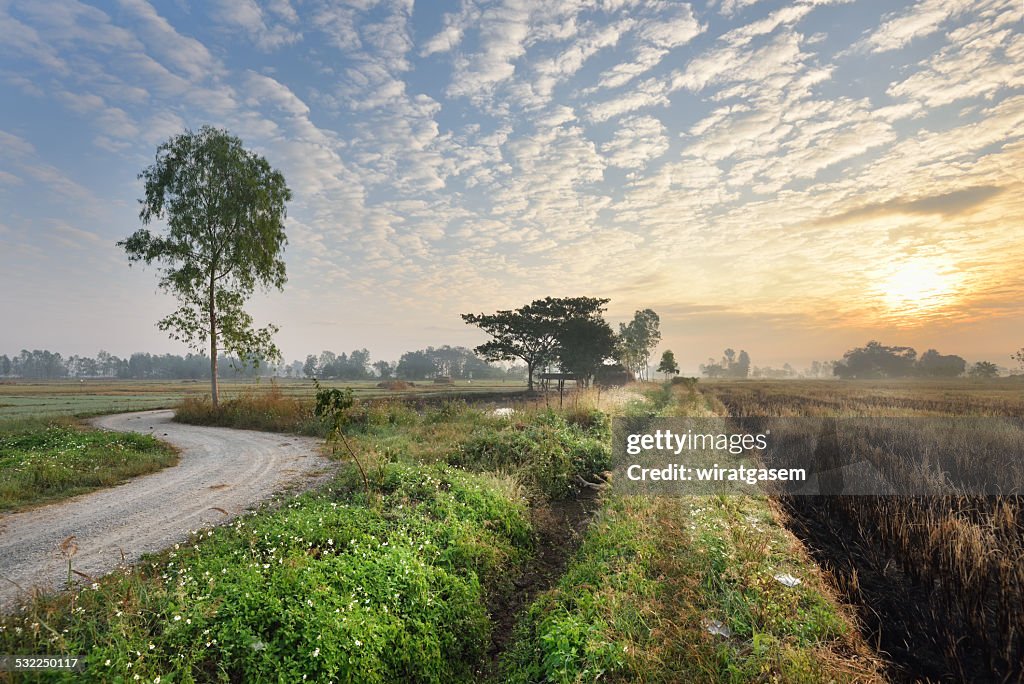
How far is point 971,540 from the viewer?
644 centimetres

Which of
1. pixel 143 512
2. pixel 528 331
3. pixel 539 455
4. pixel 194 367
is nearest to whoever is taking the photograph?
pixel 143 512

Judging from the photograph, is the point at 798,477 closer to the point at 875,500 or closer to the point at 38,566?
the point at 875,500

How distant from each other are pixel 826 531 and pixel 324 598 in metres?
9.62

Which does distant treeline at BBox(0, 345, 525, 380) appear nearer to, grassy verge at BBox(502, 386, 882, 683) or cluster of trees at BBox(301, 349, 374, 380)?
cluster of trees at BBox(301, 349, 374, 380)

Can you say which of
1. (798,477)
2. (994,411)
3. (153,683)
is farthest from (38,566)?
(994,411)

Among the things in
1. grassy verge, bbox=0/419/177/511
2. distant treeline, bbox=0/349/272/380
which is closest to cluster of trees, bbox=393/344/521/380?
distant treeline, bbox=0/349/272/380

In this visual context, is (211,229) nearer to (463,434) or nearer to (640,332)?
(463,434)

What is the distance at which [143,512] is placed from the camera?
25.5ft

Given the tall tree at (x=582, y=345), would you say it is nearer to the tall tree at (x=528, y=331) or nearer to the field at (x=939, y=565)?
the tall tree at (x=528, y=331)

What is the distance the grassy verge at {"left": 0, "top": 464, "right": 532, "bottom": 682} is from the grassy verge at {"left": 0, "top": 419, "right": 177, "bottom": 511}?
5.03 metres

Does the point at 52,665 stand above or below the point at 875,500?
above

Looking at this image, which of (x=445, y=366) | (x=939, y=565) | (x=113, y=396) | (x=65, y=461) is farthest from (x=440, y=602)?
(x=445, y=366)

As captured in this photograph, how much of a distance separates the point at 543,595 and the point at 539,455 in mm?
6064

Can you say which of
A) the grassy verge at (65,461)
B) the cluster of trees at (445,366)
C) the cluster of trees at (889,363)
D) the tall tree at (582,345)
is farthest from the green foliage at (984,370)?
the cluster of trees at (445,366)
